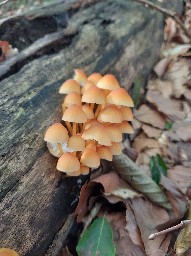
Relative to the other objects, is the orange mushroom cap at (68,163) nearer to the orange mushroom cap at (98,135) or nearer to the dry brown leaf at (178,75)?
the orange mushroom cap at (98,135)

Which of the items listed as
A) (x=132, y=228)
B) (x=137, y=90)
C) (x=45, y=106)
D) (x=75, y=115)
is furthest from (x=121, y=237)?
(x=137, y=90)

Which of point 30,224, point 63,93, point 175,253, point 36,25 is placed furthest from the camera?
point 36,25

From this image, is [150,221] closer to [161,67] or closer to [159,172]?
[159,172]

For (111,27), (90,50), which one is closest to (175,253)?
(90,50)

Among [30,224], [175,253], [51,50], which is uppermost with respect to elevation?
[51,50]

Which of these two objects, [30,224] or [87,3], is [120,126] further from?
[87,3]

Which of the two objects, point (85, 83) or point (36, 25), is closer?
point (85, 83)
